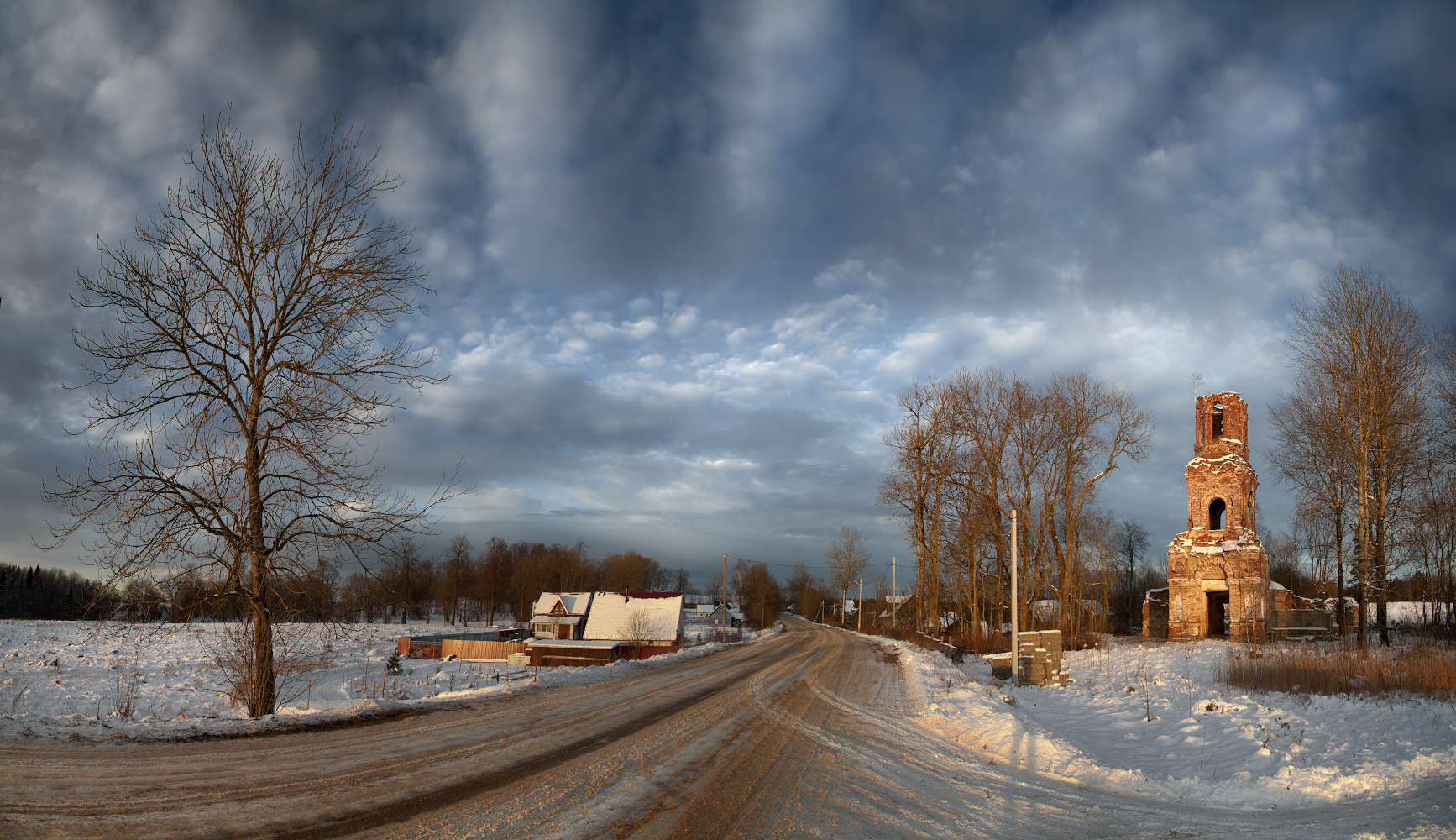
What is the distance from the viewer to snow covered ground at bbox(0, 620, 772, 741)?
8.00 meters

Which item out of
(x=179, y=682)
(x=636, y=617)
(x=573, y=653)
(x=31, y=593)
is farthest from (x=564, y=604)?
(x=31, y=593)

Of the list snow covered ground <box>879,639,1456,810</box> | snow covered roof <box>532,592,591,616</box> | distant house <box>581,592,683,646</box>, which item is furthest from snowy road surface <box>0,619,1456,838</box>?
snow covered roof <box>532,592,591,616</box>

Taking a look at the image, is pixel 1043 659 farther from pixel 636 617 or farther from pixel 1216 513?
pixel 636 617

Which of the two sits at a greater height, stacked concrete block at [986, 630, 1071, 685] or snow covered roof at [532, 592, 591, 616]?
stacked concrete block at [986, 630, 1071, 685]

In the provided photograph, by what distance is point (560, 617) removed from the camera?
58.9m

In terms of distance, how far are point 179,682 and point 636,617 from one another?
29.9m

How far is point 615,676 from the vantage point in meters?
17.4

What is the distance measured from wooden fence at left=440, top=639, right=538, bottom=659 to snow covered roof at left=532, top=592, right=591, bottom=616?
17467 mm

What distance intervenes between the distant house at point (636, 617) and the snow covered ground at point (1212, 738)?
121 ft

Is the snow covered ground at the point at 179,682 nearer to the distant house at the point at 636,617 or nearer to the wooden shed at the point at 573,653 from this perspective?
the wooden shed at the point at 573,653

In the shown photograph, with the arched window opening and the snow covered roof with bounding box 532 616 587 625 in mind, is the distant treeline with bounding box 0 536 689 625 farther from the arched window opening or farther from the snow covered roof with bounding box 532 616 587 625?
the arched window opening

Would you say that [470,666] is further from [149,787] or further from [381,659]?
[149,787]

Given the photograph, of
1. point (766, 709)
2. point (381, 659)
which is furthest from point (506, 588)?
point (766, 709)

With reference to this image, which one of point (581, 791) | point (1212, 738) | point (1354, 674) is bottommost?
point (1212, 738)
